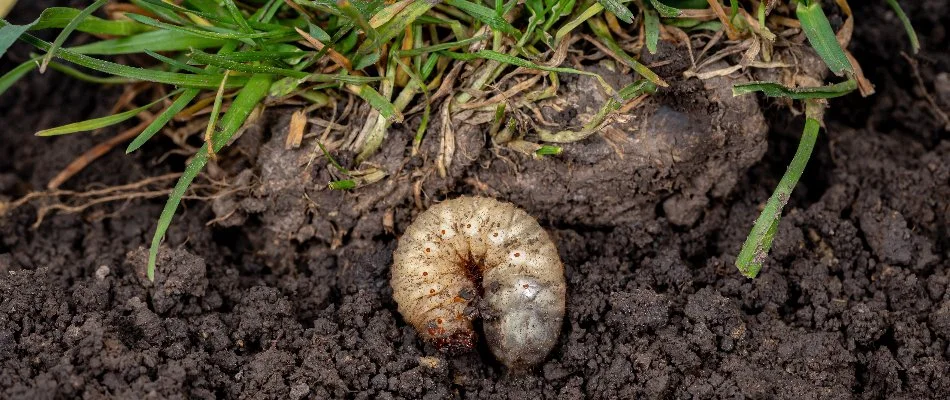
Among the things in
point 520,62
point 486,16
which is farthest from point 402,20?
point 520,62

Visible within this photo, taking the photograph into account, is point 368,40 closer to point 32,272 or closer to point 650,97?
point 650,97

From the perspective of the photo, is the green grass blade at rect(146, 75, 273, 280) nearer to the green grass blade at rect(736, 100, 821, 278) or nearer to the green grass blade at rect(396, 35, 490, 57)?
the green grass blade at rect(396, 35, 490, 57)

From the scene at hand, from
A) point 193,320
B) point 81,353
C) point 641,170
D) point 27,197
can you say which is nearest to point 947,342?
point 641,170

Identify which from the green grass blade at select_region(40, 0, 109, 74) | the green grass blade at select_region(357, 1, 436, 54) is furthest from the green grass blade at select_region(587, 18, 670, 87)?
the green grass blade at select_region(40, 0, 109, 74)

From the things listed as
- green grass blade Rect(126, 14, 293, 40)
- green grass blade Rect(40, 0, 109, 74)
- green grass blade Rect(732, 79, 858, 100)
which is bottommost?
green grass blade Rect(732, 79, 858, 100)

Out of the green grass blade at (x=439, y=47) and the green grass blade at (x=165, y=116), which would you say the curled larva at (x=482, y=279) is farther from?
the green grass blade at (x=165, y=116)

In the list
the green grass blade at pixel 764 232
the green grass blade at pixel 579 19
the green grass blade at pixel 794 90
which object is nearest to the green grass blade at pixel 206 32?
the green grass blade at pixel 579 19
